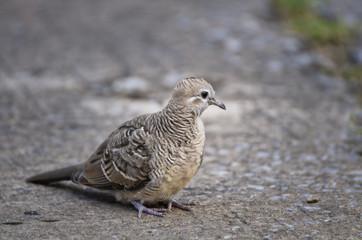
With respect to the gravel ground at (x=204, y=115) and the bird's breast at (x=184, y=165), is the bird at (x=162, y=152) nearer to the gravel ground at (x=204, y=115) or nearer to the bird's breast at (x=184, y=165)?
the bird's breast at (x=184, y=165)

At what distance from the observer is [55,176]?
460cm

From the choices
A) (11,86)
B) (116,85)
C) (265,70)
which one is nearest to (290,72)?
(265,70)

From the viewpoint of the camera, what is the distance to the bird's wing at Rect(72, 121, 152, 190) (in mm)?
4000

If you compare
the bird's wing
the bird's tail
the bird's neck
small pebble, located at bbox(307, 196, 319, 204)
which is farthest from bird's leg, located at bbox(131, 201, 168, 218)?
small pebble, located at bbox(307, 196, 319, 204)

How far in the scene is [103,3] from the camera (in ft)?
38.3

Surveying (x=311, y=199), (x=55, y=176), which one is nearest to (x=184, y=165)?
(x=311, y=199)

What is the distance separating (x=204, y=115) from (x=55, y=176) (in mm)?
2694

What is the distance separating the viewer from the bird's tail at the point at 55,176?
4570 mm

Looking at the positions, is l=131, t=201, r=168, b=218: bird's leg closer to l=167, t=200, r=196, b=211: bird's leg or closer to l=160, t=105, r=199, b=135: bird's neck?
l=167, t=200, r=196, b=211: bird's leg

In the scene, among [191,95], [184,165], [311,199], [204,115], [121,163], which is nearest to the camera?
[184,165]

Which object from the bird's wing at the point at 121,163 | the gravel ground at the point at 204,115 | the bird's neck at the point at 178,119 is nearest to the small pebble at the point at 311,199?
the gravel ground at the point at 204,115

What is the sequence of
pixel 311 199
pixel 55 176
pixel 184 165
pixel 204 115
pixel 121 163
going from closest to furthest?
pixel 184 165, pixel 121 163, pixel 311 199, pixel 55 176, pixel 204 115

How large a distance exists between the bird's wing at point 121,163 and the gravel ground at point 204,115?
0.68ft

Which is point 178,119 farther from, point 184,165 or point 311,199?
point 311,199
